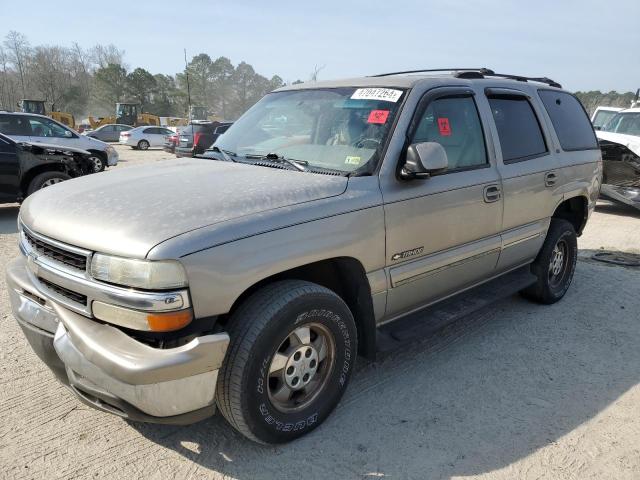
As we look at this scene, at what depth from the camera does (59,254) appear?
2.41 meters

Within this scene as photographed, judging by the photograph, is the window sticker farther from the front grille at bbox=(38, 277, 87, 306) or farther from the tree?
the tree

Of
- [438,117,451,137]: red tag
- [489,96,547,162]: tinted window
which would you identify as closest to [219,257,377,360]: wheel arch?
[438,117,451,137]: red tag

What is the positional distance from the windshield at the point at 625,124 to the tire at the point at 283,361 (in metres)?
10.2

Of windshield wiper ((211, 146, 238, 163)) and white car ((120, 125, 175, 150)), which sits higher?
windshield wiper ((211, 146, 238, 163))

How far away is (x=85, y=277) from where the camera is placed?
88.0 inches

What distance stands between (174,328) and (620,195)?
9189 mm

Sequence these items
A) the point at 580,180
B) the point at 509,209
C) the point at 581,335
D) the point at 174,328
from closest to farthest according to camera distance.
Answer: the point at 174,328, the point at 509,209, the point at 581,335, the point at 580,180

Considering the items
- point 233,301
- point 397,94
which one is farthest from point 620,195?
point 233,301

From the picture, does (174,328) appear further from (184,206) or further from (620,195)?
(620,195)

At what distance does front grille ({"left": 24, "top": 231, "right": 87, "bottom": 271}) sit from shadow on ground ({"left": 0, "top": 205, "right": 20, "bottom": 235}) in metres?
5.75

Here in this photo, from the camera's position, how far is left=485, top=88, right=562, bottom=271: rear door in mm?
3779

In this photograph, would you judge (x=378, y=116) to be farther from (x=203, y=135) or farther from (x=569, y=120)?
(x=203, y=135)

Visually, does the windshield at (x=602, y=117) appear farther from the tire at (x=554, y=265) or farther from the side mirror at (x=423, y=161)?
the side mirror at (x=423, y=161)

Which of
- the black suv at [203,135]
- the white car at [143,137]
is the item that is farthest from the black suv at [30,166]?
the white car at [143,137]
